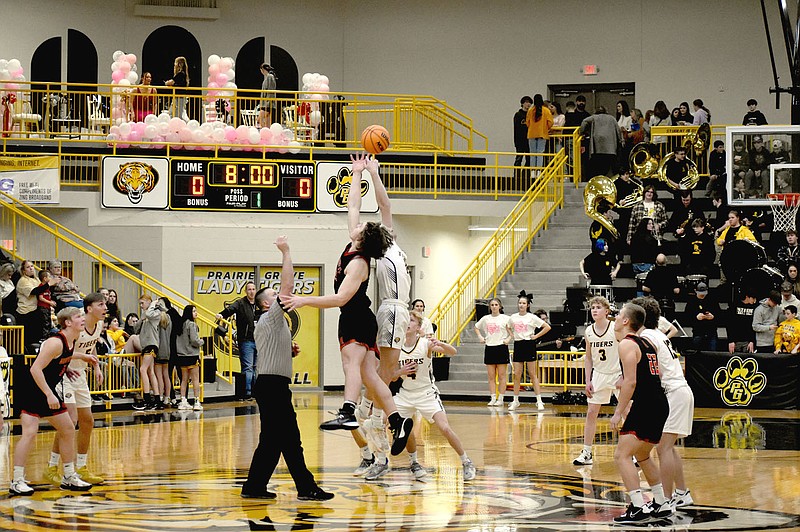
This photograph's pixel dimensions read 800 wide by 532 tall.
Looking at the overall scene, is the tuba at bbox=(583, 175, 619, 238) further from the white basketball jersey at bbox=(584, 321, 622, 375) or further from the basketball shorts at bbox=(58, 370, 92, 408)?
the basketball shorts at bbox=(58, 370, 92, 408)

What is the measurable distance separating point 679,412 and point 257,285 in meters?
16.0

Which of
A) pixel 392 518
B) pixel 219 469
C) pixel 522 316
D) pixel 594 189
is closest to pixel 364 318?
pixel 392 518

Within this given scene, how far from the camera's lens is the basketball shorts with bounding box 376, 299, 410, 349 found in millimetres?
10742

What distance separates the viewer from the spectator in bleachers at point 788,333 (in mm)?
20344

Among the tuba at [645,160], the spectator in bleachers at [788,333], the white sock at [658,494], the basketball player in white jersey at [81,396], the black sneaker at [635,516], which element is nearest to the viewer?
the black sneaker at [635,516]

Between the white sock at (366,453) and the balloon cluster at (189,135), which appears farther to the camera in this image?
the balloon cluster at (189,135)

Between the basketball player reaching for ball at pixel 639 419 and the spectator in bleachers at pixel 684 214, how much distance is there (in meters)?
15.2

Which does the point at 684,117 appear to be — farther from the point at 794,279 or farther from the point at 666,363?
the point at 666,363

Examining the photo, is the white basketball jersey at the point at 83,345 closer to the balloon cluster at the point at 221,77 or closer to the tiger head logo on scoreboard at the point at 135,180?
the tiger head logo on scoreboard at the point at 135,180

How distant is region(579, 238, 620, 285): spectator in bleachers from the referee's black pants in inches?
579

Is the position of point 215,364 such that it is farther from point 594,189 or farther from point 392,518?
point 392,518

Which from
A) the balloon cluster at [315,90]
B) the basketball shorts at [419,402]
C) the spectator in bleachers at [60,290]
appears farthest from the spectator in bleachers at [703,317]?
the basketball shorts at [419,402]

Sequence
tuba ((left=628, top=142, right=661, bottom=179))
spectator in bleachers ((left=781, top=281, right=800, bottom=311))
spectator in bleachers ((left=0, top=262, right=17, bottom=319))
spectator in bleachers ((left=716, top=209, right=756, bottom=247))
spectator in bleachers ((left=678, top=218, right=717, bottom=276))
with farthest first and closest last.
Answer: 1. tuba ((left=628, top=142, right=661, bottom=179))
2. spectator in bleachers ((left=678, top=218, right=717, bottom=276))
3. spectator in bleachers ((left=716, top=209, right=756, bottom=247))
4. spectator in bleachers ((left=781, top=281, right=800, bottom=311))
5. spectator in bleachers ((left=0, top=262, right=17, bottom=319))

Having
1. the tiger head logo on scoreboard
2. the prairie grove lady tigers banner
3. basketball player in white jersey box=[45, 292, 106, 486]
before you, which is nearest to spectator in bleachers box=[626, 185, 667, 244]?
the prairie grove lady tigers banner
